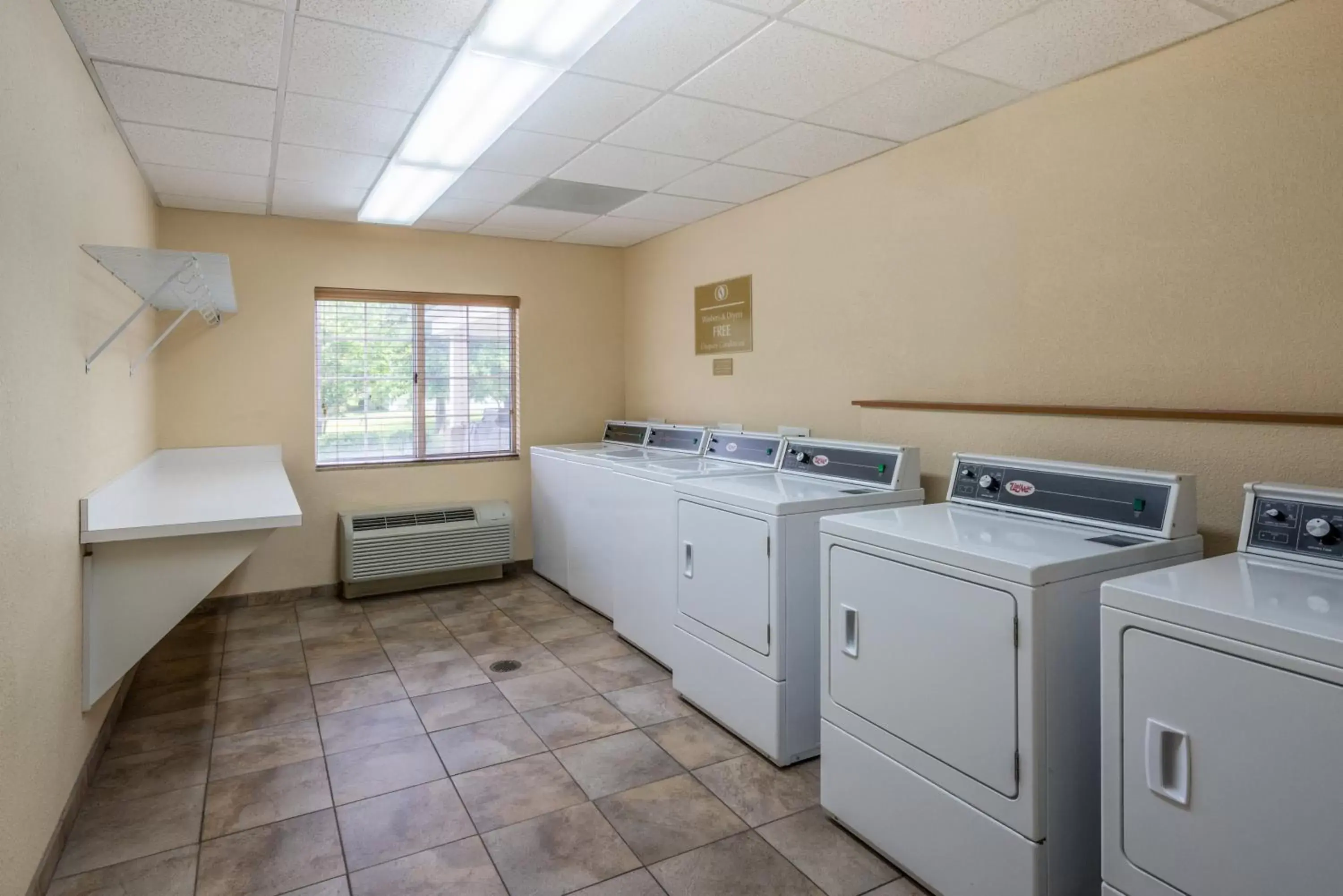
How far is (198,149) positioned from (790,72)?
8.44ft

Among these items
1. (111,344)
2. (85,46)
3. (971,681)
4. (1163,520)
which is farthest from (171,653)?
(1163,520)

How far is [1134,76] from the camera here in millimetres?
2365

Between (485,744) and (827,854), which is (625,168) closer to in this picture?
(485,744)

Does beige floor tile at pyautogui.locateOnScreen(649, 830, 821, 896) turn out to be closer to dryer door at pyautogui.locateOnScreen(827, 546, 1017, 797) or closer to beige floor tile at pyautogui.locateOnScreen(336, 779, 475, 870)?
dryer door at pyautogui.locateOnScreen(827, 546, 1017, 797)

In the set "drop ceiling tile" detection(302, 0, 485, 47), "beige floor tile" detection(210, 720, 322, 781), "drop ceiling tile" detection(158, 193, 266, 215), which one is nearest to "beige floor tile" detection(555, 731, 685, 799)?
"beige floor tile" detection(210, 720, 322, 781)

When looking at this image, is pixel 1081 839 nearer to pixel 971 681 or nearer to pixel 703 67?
pixel 971 681

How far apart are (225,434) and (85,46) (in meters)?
2.56

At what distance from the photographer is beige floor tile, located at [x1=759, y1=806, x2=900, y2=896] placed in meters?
2.01

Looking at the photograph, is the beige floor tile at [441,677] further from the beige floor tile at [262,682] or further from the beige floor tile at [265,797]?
the beige floor tile at [265,797]

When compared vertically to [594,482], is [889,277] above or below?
above

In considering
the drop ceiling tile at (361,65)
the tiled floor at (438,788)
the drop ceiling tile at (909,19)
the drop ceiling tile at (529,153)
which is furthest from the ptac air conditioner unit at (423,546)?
the drop ceiling tile at (909,19)

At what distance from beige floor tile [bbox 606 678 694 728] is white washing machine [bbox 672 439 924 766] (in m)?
0.06

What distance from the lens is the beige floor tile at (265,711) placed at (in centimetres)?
296

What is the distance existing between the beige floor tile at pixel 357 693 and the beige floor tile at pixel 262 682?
140mm
